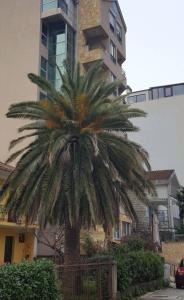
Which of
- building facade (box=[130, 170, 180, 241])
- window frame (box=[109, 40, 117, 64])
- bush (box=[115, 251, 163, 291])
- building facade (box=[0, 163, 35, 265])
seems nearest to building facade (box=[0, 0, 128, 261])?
window frame (box=[109, 40, 117, 64])

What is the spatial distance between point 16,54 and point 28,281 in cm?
2643

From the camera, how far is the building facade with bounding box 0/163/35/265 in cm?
2553

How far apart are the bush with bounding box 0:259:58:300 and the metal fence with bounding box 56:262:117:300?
1.32 meters

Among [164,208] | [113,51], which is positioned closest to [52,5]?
[113,51]

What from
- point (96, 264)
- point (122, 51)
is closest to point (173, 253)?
point (122, 51)

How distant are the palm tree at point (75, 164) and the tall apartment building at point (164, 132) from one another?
4061 centimetres

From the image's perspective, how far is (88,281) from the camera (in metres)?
16.1

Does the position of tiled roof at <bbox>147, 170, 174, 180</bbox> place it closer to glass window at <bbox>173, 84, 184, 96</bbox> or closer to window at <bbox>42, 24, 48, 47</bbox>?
window at <bbox>42, 24, 48, 47</bbox>

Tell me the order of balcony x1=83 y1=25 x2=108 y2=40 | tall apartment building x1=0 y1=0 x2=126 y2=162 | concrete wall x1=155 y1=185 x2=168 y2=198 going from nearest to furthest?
1. tall apartment building x1=0 y1=0 x2=126 y2=162
2. balcony x1=83 y1=25 x2=108 y2=40
3. concrete wall x1=155 y1=185 x2=168 y2=198

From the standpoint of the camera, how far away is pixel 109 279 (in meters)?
16.8

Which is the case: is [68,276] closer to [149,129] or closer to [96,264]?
[96,264]

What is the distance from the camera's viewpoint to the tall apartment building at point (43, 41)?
33.7 metres

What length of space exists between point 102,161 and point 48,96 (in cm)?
400

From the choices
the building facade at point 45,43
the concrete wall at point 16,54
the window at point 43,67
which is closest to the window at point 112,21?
the building facade at point 45,43
